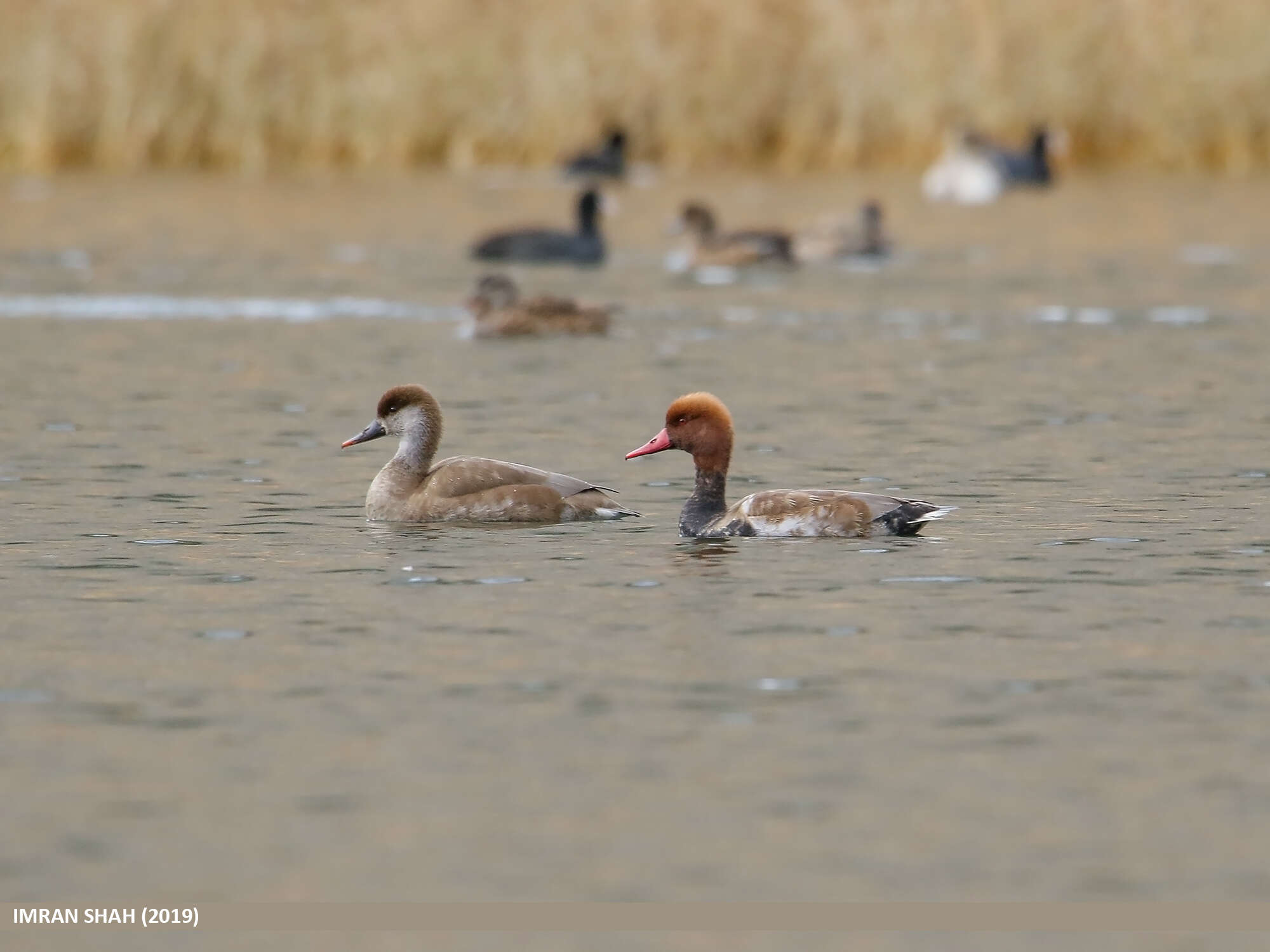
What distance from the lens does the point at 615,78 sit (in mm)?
43969

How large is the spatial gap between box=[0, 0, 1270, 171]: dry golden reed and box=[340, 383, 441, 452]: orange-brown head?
2911 centimetres

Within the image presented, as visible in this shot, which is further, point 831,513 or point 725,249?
point 725,249

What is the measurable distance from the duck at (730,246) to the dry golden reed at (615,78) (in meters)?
12.6

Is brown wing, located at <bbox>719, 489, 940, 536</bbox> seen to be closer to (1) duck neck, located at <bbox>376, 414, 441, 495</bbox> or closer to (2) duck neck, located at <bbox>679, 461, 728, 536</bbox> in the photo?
(2) duck neck, located at <bbox>679, 461, 728, 536</bbox>

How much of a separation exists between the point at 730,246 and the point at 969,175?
454 inches

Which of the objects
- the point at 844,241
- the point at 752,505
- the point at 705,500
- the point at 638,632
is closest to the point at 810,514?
the point at 752,505

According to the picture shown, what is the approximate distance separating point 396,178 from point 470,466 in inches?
1235

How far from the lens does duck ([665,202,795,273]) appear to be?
30.1 meters

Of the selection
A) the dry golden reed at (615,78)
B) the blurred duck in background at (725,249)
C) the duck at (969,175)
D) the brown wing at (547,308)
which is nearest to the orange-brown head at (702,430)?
the brown wing at (547,308)

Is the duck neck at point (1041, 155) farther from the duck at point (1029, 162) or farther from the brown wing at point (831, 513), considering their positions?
the brown wing at point (831, 513)

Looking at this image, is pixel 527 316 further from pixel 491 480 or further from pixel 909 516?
pixel 909 516

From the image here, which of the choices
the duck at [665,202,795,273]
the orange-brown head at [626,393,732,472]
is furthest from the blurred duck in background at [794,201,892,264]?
the orange-brown head at [626,393,732,472]

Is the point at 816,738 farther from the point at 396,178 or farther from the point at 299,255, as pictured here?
the point at 396,178

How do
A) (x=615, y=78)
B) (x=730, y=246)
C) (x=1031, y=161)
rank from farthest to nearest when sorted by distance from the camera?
(x=615, y=78), (x=1031, y=161), (x=730, y=246)
